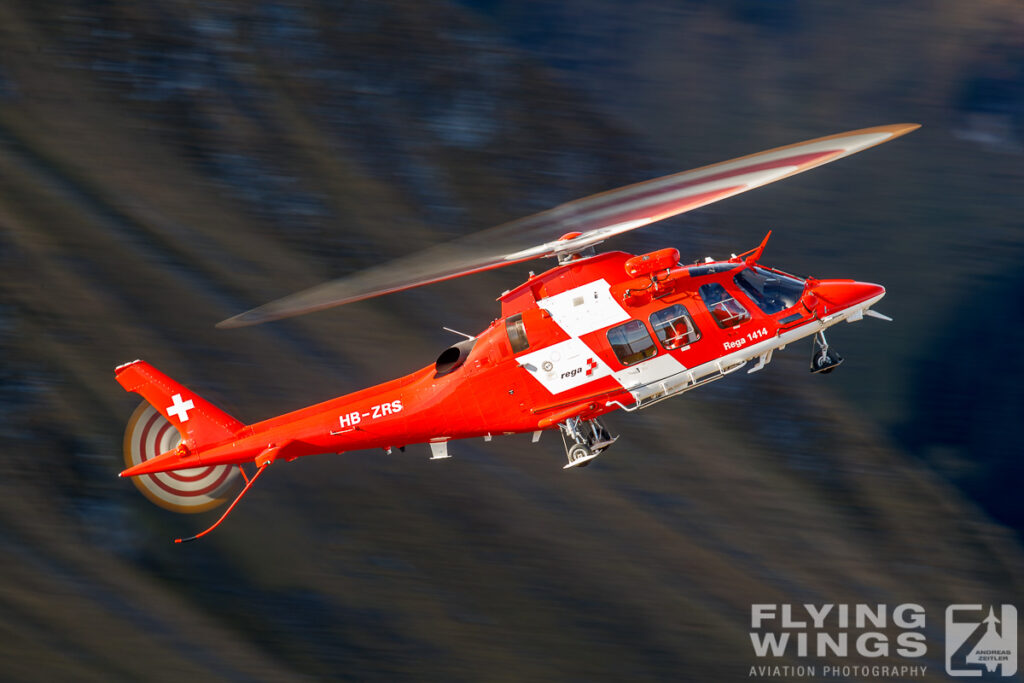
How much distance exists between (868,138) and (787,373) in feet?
38.6

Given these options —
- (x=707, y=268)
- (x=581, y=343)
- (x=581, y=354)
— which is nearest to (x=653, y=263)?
Result: (x=707, y=268)

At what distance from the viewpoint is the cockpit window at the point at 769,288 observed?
16453 mm

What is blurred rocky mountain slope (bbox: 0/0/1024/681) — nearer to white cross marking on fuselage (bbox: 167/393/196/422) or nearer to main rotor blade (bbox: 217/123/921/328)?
white cross marking on fuselage (bbox: 167/393/196/422)

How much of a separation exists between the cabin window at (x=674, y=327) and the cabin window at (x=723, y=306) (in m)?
0.37

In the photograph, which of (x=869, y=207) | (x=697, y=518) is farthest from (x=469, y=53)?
(x=697, y=518)

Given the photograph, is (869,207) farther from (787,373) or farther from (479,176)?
(479,176)

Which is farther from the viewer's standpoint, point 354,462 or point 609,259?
point 354,462

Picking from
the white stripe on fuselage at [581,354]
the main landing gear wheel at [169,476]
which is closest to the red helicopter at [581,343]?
the white stripe on fuselage at [581,354]

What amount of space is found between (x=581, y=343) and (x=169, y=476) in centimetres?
683

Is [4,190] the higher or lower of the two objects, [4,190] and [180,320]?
the higher

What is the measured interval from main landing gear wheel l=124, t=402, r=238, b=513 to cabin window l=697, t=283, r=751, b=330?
25.5 ft

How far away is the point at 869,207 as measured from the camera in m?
27.0

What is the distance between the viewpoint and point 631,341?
52.4 feet

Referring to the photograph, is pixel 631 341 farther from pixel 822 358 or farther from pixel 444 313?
pixel 444 313
